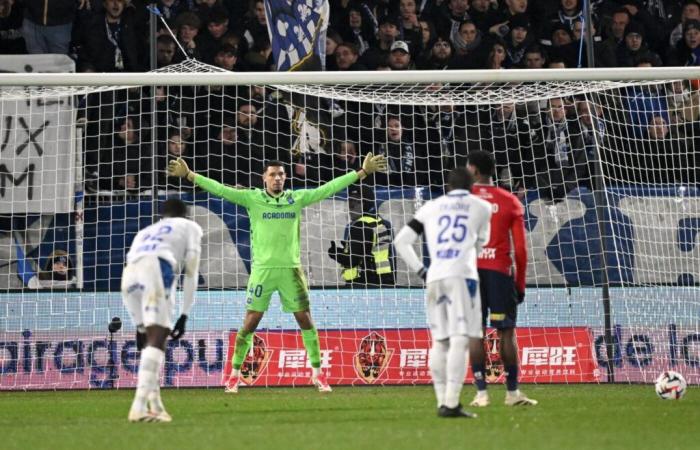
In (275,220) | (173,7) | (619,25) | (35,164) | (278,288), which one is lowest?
(278,288)

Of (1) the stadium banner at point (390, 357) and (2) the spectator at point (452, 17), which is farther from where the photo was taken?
(2) the spectator at point (452, 17)

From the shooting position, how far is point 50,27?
1725 cm

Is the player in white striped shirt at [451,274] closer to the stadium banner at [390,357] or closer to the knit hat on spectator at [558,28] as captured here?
the stadium banner at [390,357]

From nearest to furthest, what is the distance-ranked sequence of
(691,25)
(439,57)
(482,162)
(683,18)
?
(482,162)
(439,57)
(691,25)
(683,18)

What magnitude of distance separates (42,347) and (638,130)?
7902 mm

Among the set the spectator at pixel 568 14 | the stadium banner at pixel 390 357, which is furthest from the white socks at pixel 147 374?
the spectator at pixel 568 14

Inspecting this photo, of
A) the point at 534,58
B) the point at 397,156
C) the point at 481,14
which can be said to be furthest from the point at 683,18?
the point at 397,156

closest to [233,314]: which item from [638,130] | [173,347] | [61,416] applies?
[173,347]

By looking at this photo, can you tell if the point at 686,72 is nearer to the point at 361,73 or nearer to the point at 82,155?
the point at 361,73

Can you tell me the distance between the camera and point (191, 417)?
1045 cm

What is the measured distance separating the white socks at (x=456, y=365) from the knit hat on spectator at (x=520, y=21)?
31.9 ft

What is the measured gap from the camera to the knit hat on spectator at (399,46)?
1749 centimetres

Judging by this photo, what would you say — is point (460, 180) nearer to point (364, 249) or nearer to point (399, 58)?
point (364, 249)

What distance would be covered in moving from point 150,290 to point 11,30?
29.9 ft
